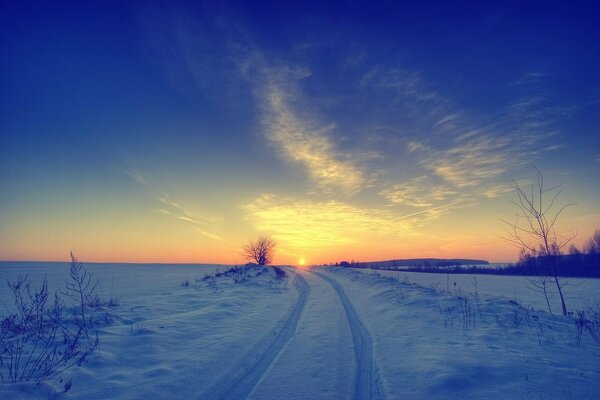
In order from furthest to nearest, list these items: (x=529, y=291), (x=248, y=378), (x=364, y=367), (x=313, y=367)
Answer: (x=529, y=291) < (x=364, y=367) < (x=313, y=367) < (x=248, y=378)

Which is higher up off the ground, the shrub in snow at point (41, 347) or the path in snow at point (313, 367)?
the shrub in snow at point (41, 347)

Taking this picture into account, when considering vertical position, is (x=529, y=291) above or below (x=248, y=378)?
above

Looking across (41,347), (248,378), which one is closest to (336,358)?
(248,378)

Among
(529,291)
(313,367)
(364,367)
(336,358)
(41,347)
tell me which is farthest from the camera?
(529,291)

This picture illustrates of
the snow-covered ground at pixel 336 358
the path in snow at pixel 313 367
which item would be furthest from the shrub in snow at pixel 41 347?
the path in snow at pixel 313 367

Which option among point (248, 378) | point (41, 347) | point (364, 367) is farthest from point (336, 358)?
point (41, 347)

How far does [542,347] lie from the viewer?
6.69 metres

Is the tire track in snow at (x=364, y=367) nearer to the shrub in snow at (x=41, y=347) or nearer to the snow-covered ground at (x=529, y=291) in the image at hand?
the shrub in snow at (x=41, y=347)

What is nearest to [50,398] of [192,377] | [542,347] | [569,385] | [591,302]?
[192,377]

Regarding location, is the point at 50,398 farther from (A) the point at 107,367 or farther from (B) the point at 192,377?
(B) the point at 192,377

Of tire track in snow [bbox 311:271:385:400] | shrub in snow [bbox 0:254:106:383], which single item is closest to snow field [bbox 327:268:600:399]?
tire track in snow [bbox 311:271:385:400]

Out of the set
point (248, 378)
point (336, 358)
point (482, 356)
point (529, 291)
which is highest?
point (529, 291)

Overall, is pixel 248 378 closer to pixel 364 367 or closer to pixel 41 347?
pixel 364 367

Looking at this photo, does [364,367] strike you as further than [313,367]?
Yes
